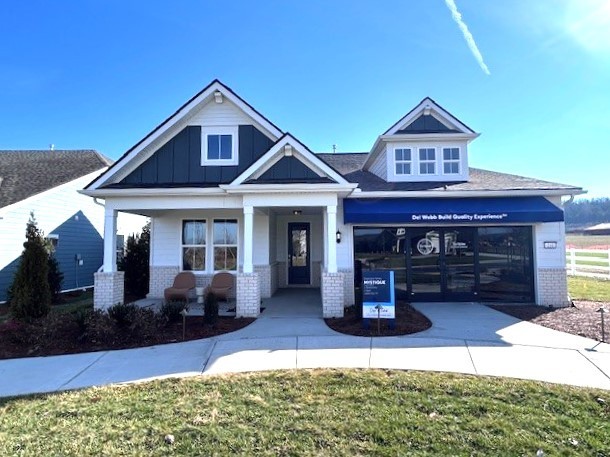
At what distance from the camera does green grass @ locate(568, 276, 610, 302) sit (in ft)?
42.4

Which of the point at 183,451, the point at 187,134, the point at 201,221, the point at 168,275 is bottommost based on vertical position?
the point at 183,451

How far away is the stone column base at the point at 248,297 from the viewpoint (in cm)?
1009

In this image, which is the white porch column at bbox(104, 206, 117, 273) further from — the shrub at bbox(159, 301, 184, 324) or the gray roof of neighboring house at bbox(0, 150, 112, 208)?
the gray roof of neighboring house at bbox(0, 150, 112, 208)

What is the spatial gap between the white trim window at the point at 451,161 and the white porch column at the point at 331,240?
5.53 m

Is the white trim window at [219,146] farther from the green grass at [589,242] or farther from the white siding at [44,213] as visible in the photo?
the green grass at [589,242]

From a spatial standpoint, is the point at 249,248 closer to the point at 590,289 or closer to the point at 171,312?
the point at 171,312

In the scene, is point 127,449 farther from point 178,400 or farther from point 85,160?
point 85,160

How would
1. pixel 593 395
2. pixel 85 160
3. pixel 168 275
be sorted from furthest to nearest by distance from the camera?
pixel 85 160 → pixel 168 275 → pixel 593 395

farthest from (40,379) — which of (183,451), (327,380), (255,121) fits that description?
(255,121)

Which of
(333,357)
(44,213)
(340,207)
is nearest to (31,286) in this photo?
(333,357)

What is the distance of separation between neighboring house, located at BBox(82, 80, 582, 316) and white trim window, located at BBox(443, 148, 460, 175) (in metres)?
0.04

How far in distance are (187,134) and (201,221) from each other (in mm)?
3370

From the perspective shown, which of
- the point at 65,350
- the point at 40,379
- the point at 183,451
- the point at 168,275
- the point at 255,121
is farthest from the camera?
the point at 168,275

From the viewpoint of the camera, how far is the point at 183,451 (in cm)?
382
